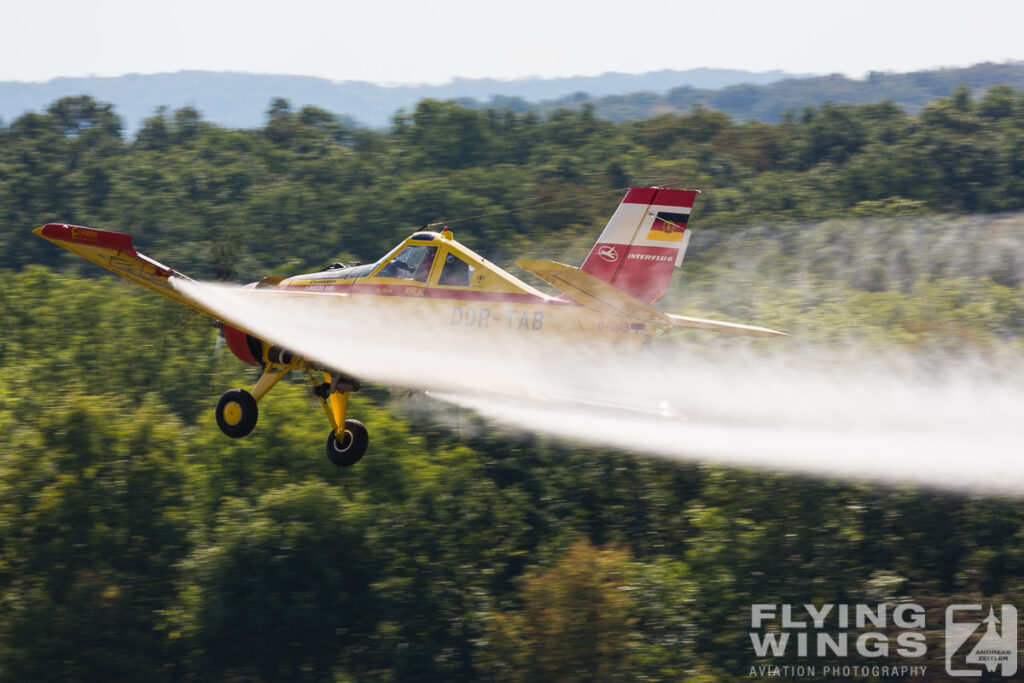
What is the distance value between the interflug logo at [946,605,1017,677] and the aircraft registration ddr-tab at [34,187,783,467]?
26.5 m

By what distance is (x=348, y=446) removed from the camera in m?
18.0

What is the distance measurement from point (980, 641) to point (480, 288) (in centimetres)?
3080

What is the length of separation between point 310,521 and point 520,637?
28.6 feet

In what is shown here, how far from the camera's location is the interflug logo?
37.8m

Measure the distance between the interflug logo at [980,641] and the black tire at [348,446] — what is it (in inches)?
1070

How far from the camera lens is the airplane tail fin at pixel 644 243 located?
16.6 m

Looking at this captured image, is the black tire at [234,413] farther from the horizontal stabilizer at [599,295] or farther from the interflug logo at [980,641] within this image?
the interflug logo at [980,641]

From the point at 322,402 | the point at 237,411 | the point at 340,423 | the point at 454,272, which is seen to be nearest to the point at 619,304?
the point at 454,272

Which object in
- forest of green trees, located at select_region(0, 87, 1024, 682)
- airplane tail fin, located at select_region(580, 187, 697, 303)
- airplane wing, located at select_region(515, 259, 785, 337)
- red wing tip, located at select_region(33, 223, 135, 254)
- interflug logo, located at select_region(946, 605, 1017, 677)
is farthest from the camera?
forest of green trees, located at select_region(0, 87, 1024, 682)

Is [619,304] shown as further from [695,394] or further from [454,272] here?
[695,394]

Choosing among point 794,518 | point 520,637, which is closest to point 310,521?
point 520,637

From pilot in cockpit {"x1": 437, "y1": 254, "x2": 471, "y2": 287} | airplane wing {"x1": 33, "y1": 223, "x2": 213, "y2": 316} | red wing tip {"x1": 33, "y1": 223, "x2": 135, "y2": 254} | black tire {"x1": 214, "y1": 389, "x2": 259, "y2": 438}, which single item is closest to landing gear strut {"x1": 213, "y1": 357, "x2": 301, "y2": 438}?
black tire {"x1": 214, "y1": 389, "x2": 259, "y2": 438}

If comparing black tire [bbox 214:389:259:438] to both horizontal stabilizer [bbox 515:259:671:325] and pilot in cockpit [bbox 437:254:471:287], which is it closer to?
pilot in cockpit [bbox 437:254:471:287]

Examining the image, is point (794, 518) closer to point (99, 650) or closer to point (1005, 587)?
point (1005, 587)
